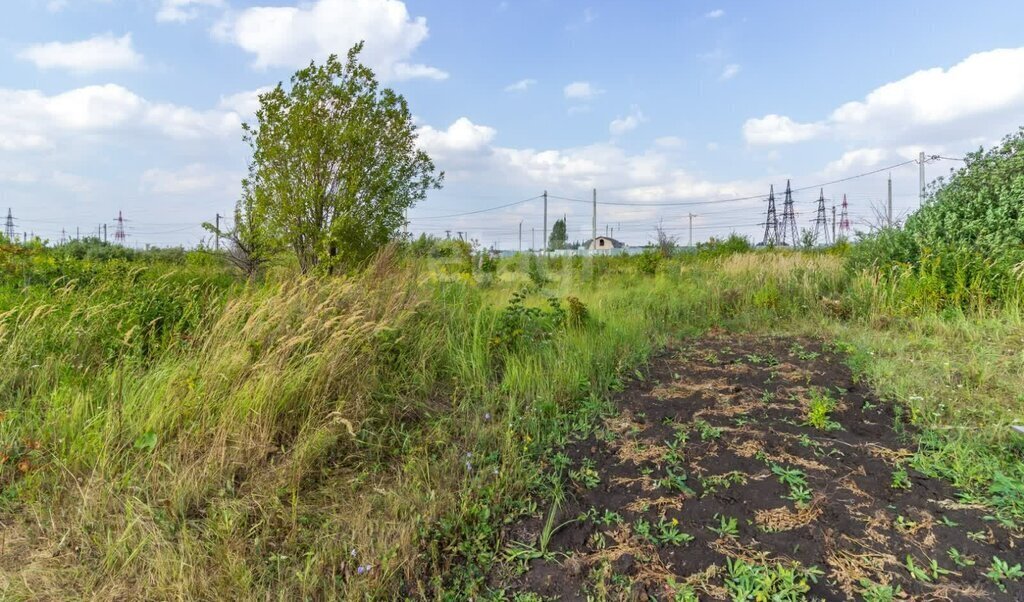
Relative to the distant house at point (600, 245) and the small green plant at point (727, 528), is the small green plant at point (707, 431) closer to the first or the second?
the small green plant at point (727, 528)

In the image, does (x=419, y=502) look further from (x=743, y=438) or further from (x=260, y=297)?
(x=260, y=297)

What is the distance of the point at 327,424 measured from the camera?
105 inches

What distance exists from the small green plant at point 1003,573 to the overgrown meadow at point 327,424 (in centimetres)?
35

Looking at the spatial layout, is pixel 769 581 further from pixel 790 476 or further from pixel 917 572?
pixel 790 476

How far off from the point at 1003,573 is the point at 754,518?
74 centimetres

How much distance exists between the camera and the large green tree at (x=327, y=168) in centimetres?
528

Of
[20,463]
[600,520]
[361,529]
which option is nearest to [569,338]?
[600,520]

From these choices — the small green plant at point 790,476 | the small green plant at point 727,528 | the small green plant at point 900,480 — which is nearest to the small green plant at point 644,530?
the small green plant at point 727,528

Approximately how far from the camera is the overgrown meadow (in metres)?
1.88

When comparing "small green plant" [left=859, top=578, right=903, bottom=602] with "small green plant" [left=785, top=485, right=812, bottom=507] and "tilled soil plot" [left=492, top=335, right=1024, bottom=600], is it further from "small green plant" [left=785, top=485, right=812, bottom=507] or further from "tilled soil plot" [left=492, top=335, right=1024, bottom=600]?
"small green plant" [left=785, top=485, right=812, bottom=507]

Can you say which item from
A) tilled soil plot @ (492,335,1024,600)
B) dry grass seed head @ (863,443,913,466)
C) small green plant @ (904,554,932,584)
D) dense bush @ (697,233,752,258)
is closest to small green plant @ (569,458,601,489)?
tilled soil plot @ (492,335,1024,600)

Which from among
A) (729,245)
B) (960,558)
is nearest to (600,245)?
(729,245)

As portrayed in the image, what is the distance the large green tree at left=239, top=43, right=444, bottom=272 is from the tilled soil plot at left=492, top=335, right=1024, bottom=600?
12.4 feet

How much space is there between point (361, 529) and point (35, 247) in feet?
29.4
